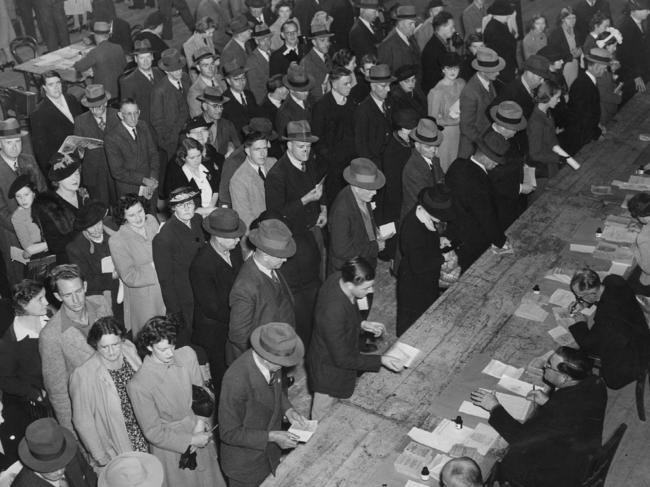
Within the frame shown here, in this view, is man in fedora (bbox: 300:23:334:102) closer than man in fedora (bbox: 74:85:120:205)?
No

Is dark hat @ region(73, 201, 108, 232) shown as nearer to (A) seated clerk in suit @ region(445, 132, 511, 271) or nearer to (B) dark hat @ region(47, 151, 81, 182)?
(B) dark hat @ region(47, 151, 81, 182)

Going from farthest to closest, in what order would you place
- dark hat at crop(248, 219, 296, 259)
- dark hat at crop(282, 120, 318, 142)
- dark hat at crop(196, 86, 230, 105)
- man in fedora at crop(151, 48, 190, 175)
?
man in fedora at crop(151, 48, 190, 175), dark hat at crop(196, 86, 230, 105), dark hat at crop(282, 120, 318, 142), dark hat at crop(248, 219, 296, 259)

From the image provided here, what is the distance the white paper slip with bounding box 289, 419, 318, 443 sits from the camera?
537 cm

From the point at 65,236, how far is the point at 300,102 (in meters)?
3.22

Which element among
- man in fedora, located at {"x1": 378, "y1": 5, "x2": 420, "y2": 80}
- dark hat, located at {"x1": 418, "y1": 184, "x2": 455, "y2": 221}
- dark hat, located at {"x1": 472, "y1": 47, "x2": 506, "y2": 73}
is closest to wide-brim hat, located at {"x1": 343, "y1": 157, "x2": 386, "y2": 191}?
dark hat, located at {"x1": 418, "y1": 184, "x2": 455, "y2": 221}

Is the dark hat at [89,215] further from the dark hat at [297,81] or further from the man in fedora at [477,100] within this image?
the man in fedora at [477,100]

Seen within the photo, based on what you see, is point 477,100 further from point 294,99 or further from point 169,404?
point 169,404

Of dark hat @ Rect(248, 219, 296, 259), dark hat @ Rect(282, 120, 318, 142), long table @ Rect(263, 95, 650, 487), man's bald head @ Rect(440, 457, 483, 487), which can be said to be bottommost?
long table @ Rect(263, 95, 650, 487)

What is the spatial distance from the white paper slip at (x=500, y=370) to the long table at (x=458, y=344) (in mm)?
117

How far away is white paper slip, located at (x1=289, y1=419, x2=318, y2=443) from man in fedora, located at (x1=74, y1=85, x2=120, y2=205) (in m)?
4.28

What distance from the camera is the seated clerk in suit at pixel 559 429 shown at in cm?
525

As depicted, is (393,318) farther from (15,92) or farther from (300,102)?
(15,92)

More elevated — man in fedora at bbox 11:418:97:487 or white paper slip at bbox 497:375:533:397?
man in fedora at bbox 11:418:97:487

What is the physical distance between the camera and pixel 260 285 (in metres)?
6.00
